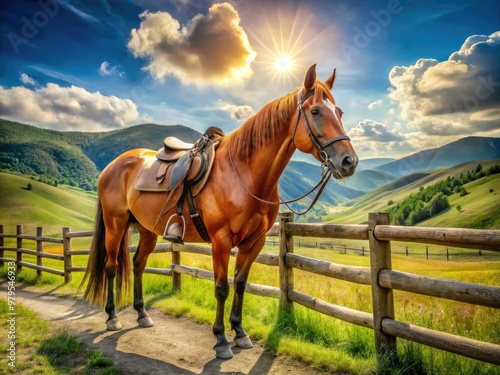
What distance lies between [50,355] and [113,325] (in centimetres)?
114

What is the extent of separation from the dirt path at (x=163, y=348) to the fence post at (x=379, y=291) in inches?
34.2

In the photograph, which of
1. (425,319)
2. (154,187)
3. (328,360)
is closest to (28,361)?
(154,187)

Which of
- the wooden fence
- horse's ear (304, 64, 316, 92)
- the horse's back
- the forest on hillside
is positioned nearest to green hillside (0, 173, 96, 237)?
the horse's back

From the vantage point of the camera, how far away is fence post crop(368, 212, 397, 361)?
343 cm

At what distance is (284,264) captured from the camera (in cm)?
518

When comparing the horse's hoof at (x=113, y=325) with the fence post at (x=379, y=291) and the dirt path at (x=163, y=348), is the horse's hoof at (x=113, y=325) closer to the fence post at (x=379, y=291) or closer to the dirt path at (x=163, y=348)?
the dirt path at (x=163, y=348)

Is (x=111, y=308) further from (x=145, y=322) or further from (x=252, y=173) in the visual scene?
(x=252, y=173)

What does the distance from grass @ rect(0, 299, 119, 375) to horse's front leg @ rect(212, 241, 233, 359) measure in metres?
1.18

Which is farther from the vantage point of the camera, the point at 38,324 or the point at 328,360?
the point at 38,324

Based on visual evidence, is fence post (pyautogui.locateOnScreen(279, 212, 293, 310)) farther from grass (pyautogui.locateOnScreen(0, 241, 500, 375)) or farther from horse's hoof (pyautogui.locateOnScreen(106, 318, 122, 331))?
horse's hoof (pyautogui.locateOnScreen(106, 318, 122, 331))

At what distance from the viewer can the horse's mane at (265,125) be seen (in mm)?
3512

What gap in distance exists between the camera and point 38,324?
5.08 m

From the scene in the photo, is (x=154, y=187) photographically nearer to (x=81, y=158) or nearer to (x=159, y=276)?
(x=159, y=276)

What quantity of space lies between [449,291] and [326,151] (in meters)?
1.72
